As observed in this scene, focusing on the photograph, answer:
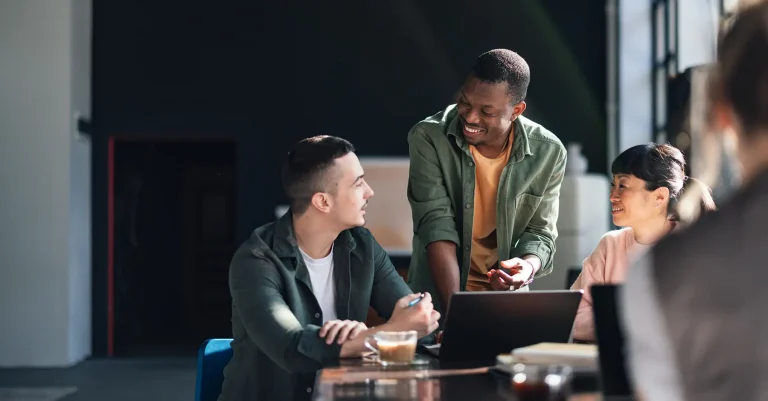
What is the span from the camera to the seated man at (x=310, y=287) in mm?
2059

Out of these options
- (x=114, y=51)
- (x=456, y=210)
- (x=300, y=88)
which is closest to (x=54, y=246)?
(x=114, y=51)

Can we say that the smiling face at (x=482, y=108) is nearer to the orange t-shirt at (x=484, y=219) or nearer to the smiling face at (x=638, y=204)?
the orange t-shirt at (x=484, y=219)

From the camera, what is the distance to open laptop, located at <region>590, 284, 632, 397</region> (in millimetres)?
1486

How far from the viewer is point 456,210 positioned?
2938 millimetres

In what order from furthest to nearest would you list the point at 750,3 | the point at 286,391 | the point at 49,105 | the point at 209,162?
the point at 209,162
the point at 49,105
the point at 286,391
the point at 750,3

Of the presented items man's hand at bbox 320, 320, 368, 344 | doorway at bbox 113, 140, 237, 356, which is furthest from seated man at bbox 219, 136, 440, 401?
doorway at bbox 113, 140, 237, 356

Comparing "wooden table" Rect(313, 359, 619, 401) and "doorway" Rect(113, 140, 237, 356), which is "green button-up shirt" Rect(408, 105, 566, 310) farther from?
"doorway" Rect(113, 140, 237, 356)

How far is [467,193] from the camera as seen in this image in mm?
2896

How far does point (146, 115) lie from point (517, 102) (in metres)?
5.64

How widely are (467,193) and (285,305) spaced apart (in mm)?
906

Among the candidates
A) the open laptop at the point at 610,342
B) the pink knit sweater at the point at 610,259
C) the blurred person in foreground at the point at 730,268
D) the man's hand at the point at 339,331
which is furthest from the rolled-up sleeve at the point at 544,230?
the blurred person in foreground at the point at 730,268

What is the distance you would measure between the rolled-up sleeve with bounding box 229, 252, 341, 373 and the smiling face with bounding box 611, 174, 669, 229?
3.56 ft

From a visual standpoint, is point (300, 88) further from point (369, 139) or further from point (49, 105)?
point (49, 105)

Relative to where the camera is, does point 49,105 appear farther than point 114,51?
No
